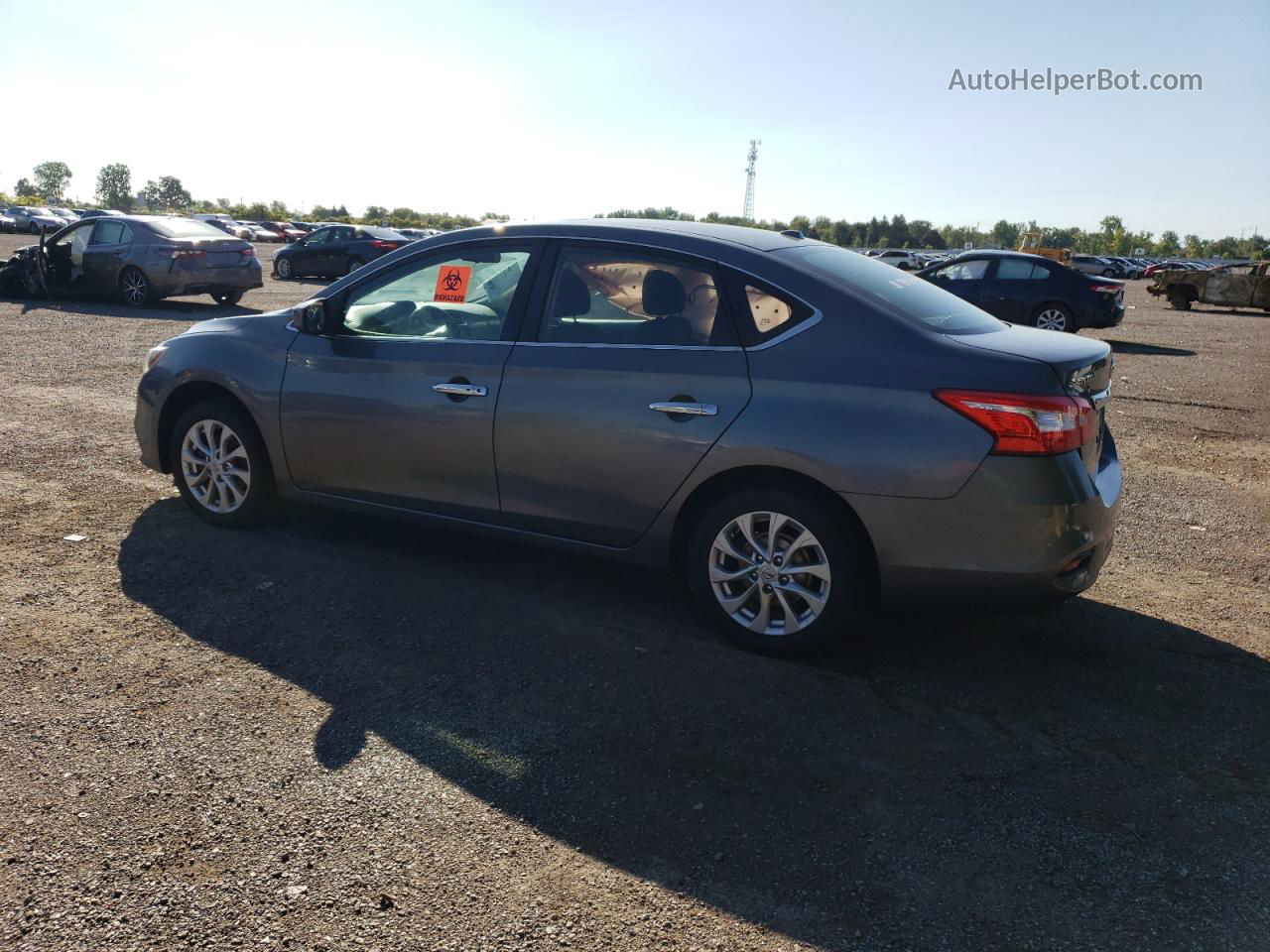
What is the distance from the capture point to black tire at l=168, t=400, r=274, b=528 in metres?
5.33

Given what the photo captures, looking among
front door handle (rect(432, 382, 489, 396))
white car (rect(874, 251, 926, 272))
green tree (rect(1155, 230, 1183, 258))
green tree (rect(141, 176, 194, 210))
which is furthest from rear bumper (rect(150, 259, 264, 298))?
green tree (rect(141, 176, 194, 210))

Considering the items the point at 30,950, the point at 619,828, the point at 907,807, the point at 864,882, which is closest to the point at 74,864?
the point at 30,950

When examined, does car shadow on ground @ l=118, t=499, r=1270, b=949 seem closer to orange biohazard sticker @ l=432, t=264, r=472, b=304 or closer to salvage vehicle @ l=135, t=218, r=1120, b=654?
salvage vehicle @ l=135, t=218, r=1120, b=654

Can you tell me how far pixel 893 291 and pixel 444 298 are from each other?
2.09 meters

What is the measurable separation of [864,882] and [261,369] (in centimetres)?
390

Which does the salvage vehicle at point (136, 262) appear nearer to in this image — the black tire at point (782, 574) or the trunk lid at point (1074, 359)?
the black tire at point (782, 574)

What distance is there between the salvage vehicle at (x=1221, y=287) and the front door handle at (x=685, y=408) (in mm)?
29205

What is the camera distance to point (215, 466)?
5.46 meters

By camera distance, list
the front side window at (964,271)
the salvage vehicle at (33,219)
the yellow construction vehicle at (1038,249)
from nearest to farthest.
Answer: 1. the front side window at (964,271)
2. the yellow construction vehicle at (1038,249)
3. the salvage vehicle at (33,219)

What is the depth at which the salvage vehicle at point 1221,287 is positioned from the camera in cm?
2783

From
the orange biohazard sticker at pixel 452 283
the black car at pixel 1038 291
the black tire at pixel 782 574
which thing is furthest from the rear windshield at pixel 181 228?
the black tire at pixel 782 574

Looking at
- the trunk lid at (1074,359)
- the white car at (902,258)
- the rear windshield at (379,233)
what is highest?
the white car at (902,258)

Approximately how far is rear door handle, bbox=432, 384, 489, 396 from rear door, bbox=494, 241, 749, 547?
0.44 ft

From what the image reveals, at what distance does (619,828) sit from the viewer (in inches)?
118
